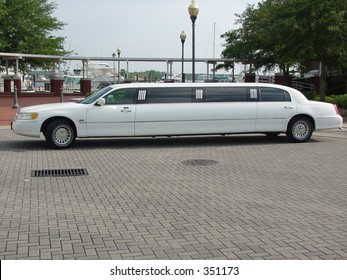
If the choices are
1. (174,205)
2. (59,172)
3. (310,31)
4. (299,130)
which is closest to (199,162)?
(59,172)

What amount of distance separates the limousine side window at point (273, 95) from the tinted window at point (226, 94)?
1.90ft

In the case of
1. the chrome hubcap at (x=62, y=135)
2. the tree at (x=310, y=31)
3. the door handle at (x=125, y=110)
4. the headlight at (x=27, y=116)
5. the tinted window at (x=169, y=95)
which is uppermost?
the tree at (x=310, y=31)

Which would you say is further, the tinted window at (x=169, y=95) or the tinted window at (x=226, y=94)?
the tinted window at (x=226, y=94)

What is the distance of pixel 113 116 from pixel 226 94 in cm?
328

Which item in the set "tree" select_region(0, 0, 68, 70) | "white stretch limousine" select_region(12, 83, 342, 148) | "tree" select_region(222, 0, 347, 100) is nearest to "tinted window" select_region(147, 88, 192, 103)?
"white stretch limousine" select_region(12, 83, 342, 148)

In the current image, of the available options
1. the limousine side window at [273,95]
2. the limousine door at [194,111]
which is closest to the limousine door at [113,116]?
the limousine door at [194,111]

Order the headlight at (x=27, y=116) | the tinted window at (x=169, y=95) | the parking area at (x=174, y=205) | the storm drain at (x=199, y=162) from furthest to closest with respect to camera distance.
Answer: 1. the tinted window at (x=169, y=95)
2. the headlight at (x=27, y=116)
3. the storm drain at (x=199, y=162)
4. the parking area at (x=174, y=205)

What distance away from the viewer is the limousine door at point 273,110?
44.6 feet

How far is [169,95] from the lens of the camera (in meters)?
13.2

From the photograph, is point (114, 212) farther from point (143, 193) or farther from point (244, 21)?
point (244, 21)

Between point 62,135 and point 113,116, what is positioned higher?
point 113,116

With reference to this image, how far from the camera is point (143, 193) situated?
7660 mm

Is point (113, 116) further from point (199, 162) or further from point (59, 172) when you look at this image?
point (59, 172)

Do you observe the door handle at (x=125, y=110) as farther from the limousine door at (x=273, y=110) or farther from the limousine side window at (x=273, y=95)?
the limousine side window at (x=273, y=95)
